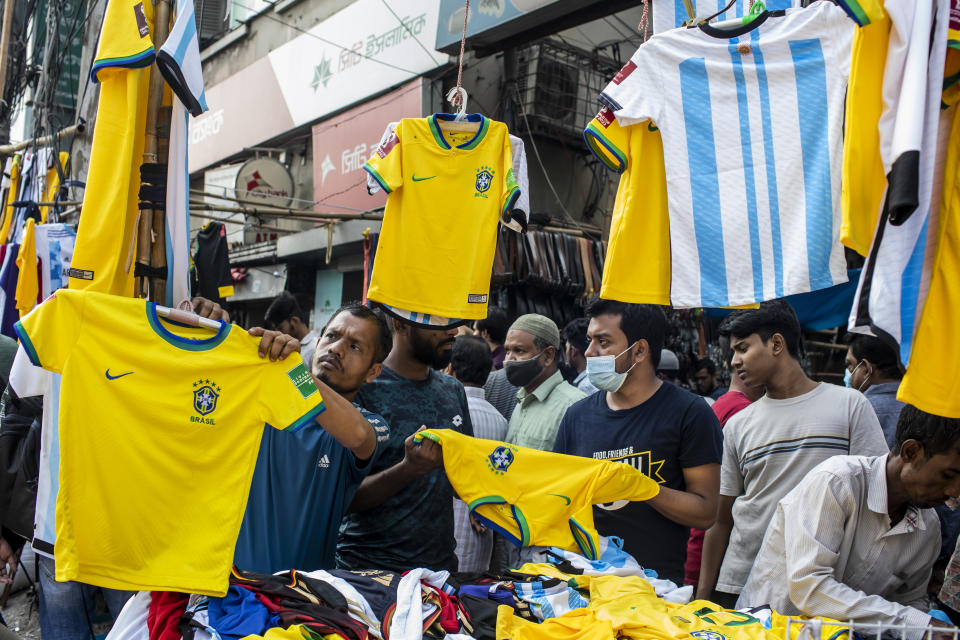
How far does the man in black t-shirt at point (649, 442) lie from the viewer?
3.11m

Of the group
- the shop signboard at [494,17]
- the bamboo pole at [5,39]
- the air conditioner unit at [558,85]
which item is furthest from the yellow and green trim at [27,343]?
the bamboo pole at [5,39]

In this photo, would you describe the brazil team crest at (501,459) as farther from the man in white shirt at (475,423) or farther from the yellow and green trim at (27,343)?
the yellow and green trim at (27,343)

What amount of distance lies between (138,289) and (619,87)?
2186 mm

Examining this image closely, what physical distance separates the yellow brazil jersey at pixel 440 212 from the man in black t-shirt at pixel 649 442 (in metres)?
0.90

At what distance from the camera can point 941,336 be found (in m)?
2.01

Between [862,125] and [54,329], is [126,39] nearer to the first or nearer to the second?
[54,329]

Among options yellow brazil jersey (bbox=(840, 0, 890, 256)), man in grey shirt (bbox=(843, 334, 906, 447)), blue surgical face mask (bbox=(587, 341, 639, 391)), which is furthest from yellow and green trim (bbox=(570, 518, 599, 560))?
man in grey shirt (bbox=(843, 334, 906, 447))

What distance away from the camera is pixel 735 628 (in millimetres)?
2287

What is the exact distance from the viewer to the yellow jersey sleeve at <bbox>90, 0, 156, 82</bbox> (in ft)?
10.1

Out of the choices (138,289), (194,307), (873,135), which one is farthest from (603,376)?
(138,289)

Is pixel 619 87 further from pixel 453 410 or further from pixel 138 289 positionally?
pixel 138 289

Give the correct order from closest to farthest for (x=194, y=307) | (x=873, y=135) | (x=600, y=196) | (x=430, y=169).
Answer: (x=873, y=135), (x=194, y=307), (x=430, y=169), (x=600, y=196)

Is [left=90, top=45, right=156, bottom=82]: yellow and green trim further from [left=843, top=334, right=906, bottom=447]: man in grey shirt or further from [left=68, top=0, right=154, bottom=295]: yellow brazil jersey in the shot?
[left=843, top=334, right=906, bottom=447]: man in grey shirt

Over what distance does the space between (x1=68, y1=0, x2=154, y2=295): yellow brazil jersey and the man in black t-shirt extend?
2.13 meters
